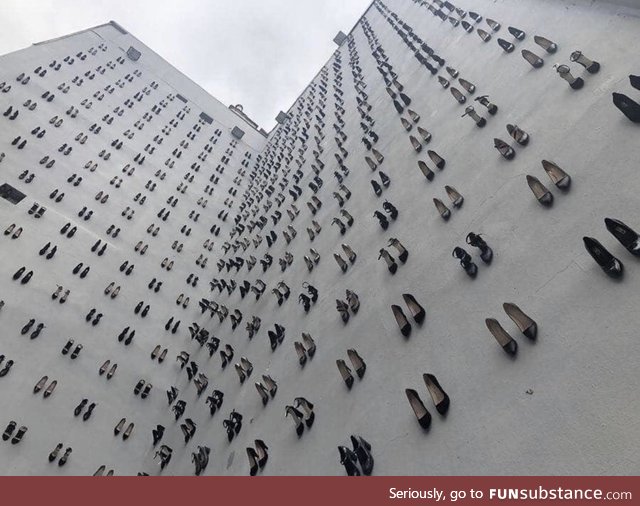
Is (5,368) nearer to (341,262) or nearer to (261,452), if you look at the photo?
(261,452)

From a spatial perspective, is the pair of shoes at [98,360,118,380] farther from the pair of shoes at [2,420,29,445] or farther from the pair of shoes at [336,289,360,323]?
the pair of shoes at [336,289,360,323]

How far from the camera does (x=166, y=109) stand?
27.1 metres

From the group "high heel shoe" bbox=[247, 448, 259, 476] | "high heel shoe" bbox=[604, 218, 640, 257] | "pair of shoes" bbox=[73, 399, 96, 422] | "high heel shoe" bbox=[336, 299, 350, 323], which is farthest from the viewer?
"pair of shoes" bbox=[73, 399, 96, 422]

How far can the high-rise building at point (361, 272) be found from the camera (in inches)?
→ 171

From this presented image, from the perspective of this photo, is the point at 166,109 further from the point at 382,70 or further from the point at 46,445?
the point at 46,445

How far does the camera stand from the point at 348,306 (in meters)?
8.03

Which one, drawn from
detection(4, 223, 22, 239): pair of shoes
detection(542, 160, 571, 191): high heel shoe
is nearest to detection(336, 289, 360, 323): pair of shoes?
detection(542, 160, 571, 191): high heel shoe

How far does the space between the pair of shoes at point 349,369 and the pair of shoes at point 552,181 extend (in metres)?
3.16

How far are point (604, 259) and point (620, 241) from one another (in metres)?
0.21

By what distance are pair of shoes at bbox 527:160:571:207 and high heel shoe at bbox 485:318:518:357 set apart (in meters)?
1.65

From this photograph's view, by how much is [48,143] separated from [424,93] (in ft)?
44.1

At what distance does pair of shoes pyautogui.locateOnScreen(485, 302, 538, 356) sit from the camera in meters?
4.45

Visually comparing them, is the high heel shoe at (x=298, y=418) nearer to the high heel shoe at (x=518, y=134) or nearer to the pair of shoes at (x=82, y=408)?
the high heel shoe at (x=518, y=134)

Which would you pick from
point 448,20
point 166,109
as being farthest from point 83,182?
point 448,20
